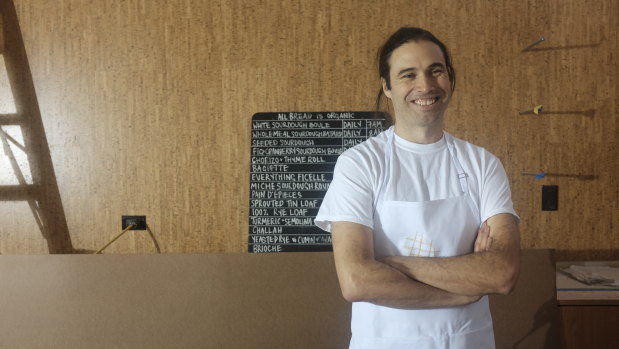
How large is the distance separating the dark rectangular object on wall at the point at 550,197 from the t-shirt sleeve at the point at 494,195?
3.66 ft

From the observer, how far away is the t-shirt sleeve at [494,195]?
1.30m

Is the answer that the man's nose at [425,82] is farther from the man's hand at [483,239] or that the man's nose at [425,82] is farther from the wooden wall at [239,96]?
the wooden wall at [239,96]

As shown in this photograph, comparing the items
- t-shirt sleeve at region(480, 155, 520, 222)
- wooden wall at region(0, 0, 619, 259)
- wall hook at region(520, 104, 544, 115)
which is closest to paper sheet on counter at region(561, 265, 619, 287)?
wooden wall at region(0, 0, 619, 259)

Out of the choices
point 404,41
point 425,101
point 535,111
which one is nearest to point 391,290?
point 425,101

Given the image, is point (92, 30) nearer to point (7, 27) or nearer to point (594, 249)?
point (7, 27)

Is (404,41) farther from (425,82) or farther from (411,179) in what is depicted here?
(411,179)

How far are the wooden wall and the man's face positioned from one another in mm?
985

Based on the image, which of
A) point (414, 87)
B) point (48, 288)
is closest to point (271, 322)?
point (48, 288)

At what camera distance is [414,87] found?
132cm

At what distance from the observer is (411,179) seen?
1324mm

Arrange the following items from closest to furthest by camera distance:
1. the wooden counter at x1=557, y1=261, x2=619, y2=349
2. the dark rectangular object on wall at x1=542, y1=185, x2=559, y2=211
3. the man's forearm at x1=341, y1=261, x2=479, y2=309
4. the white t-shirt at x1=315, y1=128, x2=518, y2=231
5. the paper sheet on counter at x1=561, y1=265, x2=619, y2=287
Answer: the man's forearm at x1=341, y1=261, x2=479, y2=309, the white t-shirt at x1=315, y1=128, x2=518, y2=231, the wooden counter at x1=557, y1=261, x2=619, y2=349, the paper sheet on counter at x1=561, y1=265, x2=619, y2=287, the dark rectangular object on wall at x1=542, y1=185, x2=559, y2=211

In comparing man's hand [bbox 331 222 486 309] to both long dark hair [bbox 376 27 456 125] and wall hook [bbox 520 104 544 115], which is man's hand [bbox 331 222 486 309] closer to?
long dark hair [bbox 376 27 456 125]

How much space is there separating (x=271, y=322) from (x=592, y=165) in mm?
1692

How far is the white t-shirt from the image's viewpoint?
1.29m
